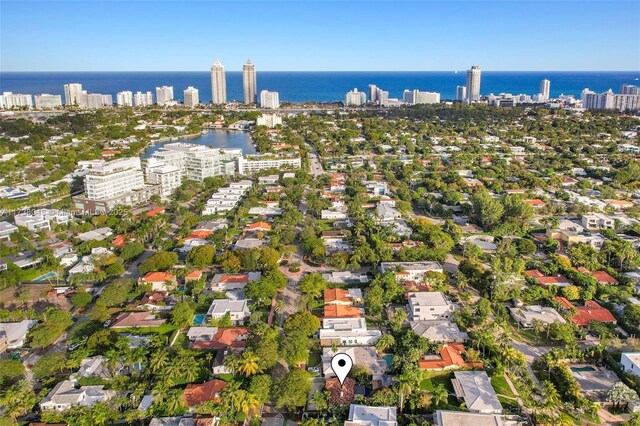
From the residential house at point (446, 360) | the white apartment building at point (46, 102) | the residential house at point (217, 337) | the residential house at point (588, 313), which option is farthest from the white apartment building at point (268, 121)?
the residential house at point (446, 360)

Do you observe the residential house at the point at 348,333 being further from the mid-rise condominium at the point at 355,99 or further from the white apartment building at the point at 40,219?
the mid-rise condominium at the point at 355,99

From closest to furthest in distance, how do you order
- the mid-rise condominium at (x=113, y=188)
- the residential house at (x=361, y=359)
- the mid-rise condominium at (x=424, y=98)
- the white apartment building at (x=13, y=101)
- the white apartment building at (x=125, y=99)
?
the residential house at (x=361, y=359) < the mid-rise condominium at (x=113, y=188) < the white apartment building at (x=13, y=101) < the mid-rise condominium at (x=424, y=98) < the white apartment building at (x=125, y=99)

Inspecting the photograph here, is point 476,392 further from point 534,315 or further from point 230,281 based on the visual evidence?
point 230,281

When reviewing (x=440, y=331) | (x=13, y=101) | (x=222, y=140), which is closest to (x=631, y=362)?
(x=440, y=331)

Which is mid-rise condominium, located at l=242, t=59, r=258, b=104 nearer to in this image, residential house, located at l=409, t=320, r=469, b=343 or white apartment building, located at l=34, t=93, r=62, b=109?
white apartment building, located at l=34, t=93, r=62, b=109

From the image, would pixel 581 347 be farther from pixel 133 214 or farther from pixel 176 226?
pixel 133 214

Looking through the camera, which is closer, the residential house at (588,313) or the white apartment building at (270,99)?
the residential house at (588,313)

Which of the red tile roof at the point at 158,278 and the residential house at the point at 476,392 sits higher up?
the red tile roof at the point at 158,278
